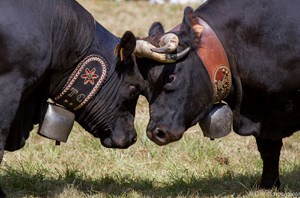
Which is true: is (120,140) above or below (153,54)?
below

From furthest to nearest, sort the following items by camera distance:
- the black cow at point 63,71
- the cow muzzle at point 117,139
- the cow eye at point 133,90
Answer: the cow muzzle at point 117,139, the cow eye at point 133,90, the black cow at point 63,71

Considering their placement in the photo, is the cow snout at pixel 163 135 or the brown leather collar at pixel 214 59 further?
the cow snout at pixel 163 135

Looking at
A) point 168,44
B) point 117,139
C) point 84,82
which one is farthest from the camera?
point 117,139

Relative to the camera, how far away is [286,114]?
6.21m

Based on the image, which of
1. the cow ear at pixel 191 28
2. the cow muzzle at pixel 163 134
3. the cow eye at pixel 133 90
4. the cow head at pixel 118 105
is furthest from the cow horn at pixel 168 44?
the cow muzzle at pixel 163 134

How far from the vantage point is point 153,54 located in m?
5.87

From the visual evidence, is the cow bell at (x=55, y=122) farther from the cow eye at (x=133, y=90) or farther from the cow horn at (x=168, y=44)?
the cow horn at (x=168, y=44)

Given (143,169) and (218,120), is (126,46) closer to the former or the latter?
(218,120)

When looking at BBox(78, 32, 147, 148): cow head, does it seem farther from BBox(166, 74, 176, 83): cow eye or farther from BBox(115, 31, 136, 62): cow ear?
BBox(166, 74, 176, 83): cow eye

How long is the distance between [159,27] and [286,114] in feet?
3.60

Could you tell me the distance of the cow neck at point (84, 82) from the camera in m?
6.07

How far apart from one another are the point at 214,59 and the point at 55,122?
Result: 121 centimetres

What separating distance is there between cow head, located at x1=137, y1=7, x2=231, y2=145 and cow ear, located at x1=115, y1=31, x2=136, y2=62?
74 mm

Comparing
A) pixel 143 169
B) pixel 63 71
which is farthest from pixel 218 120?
pixel 143 169
